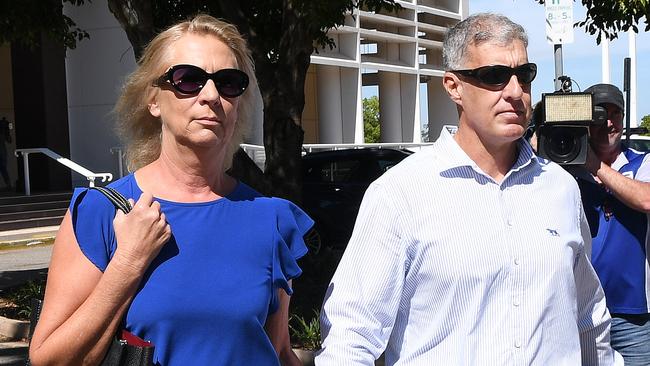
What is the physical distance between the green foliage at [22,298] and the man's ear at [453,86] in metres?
7.30

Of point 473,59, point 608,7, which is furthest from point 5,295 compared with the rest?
point 473,59

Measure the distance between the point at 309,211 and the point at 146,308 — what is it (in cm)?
1125

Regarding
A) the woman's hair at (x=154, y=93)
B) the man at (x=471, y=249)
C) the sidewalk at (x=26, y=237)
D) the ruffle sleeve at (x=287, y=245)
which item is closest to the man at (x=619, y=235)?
the man at (x=471, y=249)

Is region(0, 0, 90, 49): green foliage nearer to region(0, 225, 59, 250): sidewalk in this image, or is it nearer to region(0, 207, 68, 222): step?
region(0, 225, 59, 250): sidewalk

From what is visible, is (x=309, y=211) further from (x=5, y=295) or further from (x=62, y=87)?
(x=62, y=87)

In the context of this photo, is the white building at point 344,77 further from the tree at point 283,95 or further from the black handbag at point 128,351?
the black handbag at point 128,351

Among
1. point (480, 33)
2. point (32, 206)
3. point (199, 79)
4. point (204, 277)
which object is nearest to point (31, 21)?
point (32, 206)

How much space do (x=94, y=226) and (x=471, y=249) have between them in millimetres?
993

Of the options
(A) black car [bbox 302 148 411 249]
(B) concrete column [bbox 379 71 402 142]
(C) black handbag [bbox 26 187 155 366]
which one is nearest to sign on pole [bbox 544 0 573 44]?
(A) black car [bbox 302 148 411 249]

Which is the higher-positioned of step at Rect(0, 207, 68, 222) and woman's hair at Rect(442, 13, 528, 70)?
woman's hair at Rect(442, 13, 528, 70)

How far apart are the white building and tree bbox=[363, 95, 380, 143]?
59.7ft

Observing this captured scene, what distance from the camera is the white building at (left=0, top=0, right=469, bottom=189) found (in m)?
23.3

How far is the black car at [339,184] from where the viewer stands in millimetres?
13320

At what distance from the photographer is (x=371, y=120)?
228 feet
